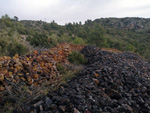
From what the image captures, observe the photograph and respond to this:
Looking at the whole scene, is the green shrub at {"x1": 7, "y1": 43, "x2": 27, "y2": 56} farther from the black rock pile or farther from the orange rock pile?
the black rock pile

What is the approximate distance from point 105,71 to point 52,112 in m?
2.57

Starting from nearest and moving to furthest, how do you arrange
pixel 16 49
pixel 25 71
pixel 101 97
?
pixel 101 97 → pixel 25 71 → pixel 16 49

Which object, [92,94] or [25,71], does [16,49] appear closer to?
[25,71]

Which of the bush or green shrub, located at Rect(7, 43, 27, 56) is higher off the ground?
green shrub, located at Rect(7, 43, 27, 56)

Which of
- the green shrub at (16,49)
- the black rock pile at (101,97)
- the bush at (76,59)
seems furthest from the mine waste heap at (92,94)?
the bush at (76,59)

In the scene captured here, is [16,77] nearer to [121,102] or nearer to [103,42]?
[121,102]

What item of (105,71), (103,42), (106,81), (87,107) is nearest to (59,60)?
(105,71)

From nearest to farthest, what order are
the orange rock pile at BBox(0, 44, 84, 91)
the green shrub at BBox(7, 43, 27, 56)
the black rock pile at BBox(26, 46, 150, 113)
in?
the black rock pile at BBox(26, 46, 150, 113) < the orange rock pile at BBox(0, 44, 84, 91) < the green shrub at BBox(7, 43, 27, 56)

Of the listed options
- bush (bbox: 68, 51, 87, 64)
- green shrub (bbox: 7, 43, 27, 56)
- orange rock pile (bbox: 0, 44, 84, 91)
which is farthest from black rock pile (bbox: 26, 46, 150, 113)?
green shrub (bbox: 7, 43, 27, 56)

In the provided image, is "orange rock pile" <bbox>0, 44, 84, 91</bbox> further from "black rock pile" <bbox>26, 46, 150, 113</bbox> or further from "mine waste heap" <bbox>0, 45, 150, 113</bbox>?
"black rock pile" <bbox>26, 46, 150, 113</bbox>

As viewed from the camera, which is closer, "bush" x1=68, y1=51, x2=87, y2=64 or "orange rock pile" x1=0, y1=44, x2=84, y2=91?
"orange rock pile" x1=0, y1=44, x2=84, y2=91

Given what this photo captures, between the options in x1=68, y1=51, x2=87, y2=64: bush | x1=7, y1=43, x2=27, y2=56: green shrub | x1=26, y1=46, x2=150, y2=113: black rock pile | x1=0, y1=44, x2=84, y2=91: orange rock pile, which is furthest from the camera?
x1=68, y1=51, x2=87, y2=64: bush

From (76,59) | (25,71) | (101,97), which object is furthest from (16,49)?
(101,97)

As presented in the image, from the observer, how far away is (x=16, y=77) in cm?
312
